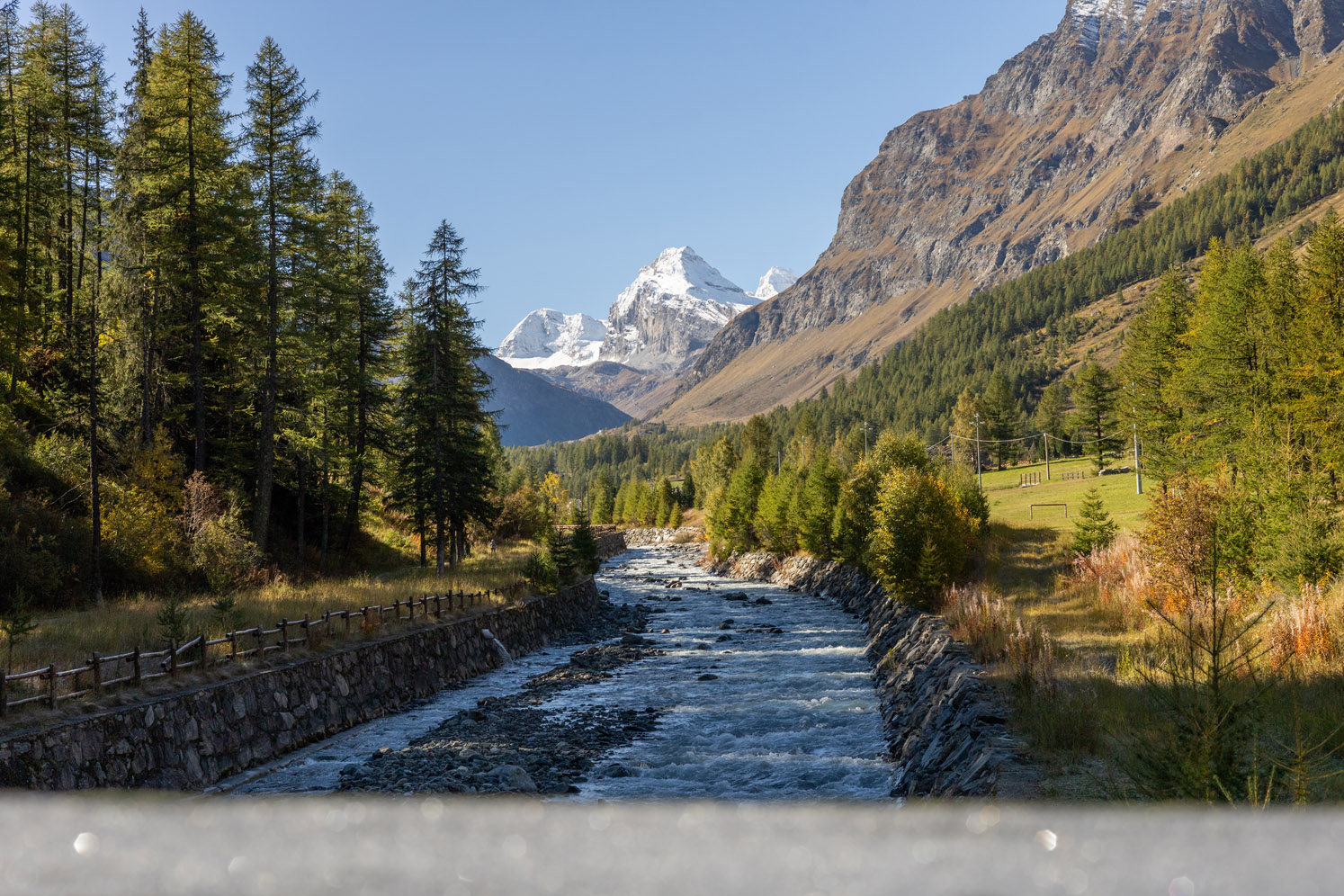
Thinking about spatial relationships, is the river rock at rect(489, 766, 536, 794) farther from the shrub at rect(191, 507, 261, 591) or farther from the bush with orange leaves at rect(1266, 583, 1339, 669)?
the shrub at rect(191, 507, 261, 591)

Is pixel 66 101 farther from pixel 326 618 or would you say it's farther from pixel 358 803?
pixel 358 803

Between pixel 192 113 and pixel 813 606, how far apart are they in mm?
37181

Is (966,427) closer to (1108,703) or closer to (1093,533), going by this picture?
(1093,533)

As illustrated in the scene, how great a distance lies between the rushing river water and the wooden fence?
267 centimetres

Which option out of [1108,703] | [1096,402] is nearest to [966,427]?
[1096,402]

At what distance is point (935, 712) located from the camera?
15.5 meters

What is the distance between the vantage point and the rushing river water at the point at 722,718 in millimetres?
14320

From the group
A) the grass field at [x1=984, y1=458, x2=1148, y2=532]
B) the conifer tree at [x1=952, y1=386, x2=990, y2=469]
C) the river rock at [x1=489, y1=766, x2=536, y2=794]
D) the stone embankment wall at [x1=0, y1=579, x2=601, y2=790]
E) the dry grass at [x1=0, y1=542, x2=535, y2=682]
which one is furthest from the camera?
the conifer tree at [x1=952, y1=386, x2=990, y2=469]

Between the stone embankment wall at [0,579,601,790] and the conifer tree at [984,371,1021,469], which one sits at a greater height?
the conifer tree at [984,371,1021,469]

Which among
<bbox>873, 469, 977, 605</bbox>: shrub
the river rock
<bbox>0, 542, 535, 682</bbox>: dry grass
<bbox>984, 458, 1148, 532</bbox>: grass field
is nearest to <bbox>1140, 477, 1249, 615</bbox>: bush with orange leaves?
<bbox>873, 469, 977, 605</bbox>: shrub

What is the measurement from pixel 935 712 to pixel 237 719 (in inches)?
556

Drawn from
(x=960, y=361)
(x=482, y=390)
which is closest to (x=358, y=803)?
(x=482, y=390)

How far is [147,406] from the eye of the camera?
29.6 meters

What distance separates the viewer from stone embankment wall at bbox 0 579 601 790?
11703mm
